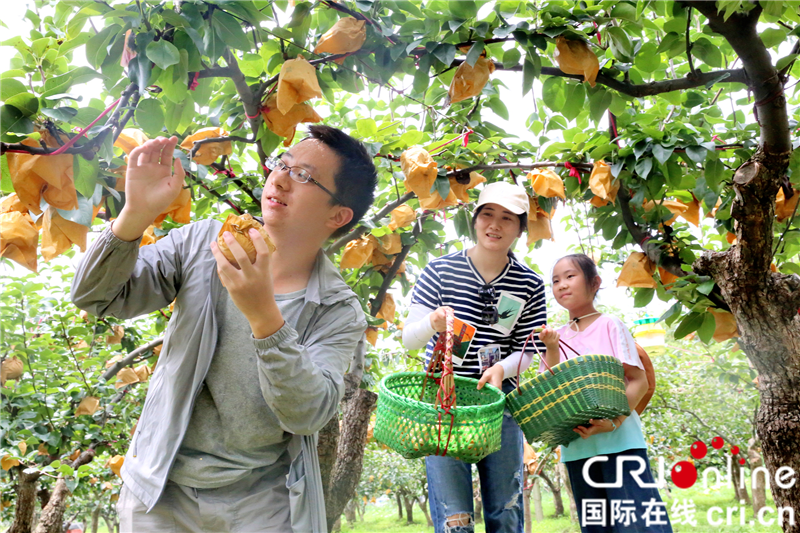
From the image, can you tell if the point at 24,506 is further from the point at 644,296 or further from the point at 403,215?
the point at 644,296

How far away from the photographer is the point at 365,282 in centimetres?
305

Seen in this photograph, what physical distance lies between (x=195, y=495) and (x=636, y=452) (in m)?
1.48

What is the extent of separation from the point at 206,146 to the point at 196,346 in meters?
0.90

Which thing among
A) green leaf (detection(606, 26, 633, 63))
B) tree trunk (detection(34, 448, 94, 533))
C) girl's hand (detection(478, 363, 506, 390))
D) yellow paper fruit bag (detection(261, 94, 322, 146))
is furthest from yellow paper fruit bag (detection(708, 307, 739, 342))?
tree trunk (detection(34, 448, 94, 533))

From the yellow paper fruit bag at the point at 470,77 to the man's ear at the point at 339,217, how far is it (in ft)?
1.63

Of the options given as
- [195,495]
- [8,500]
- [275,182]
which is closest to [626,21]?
[275,182]

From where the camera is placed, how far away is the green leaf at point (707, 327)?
2248 mm

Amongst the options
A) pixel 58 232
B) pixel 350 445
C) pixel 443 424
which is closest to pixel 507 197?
pixel 443 424

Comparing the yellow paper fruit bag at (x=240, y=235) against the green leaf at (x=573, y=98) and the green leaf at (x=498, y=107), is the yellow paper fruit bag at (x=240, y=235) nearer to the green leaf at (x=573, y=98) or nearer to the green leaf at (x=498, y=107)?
the green leaf at (x=573, y=98)

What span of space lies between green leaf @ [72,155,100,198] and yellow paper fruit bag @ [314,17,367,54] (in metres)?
0.62

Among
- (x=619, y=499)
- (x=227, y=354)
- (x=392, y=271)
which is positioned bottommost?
(x=619, y=499)

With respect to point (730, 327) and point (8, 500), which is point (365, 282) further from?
point (8, 500)

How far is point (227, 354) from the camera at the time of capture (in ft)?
3.57

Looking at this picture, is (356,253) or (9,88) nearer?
(9,88)
